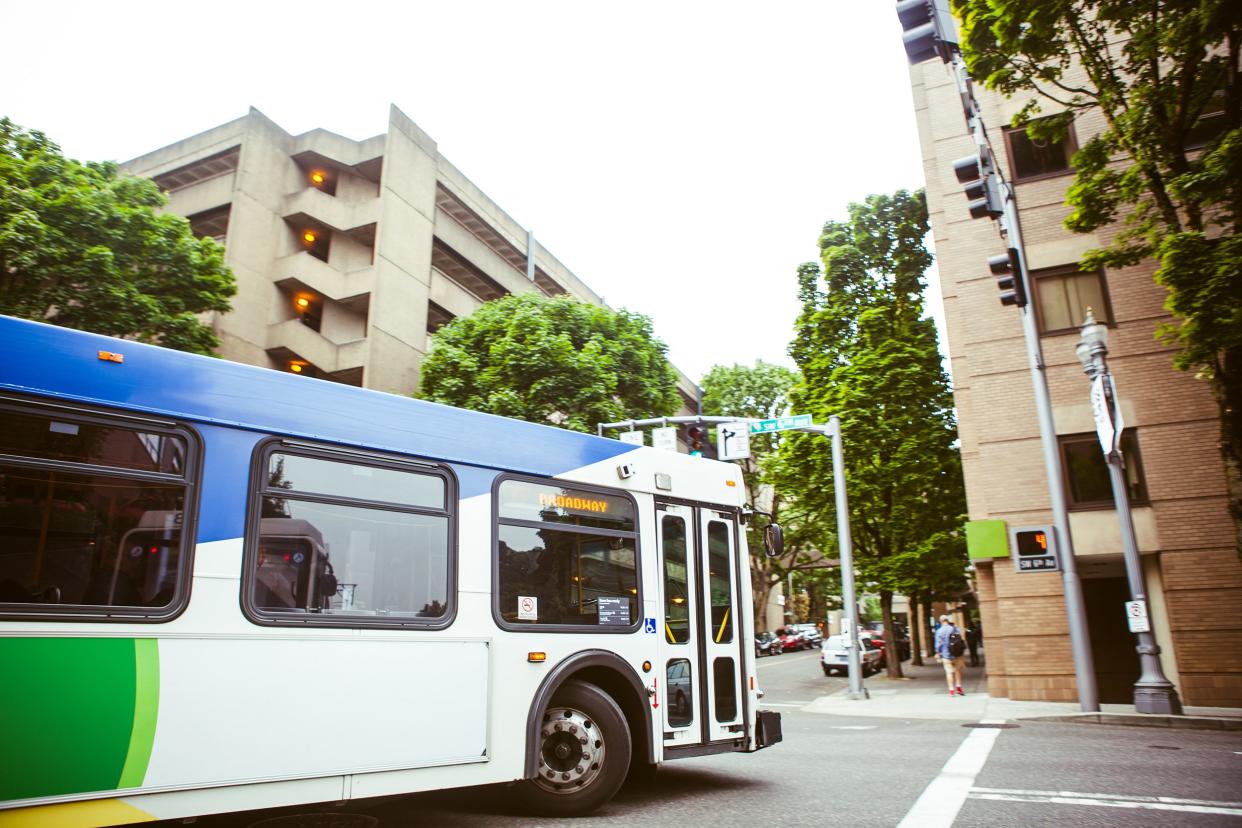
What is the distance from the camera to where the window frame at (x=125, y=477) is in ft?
12.3

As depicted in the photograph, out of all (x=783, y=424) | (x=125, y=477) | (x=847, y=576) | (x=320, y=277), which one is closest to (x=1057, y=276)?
(x=783, y=424)

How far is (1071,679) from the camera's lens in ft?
49.7

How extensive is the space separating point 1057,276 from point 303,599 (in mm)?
16985

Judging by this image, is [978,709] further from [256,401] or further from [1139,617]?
[256,401]

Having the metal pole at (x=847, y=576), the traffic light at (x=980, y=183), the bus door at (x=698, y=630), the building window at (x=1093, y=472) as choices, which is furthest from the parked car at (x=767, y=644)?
the bus door at (x=698, y=630)

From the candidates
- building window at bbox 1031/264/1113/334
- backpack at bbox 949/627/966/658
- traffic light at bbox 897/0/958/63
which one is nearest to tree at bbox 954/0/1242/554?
building window at bbox 1031/264/1113/334

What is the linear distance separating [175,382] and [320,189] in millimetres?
30157

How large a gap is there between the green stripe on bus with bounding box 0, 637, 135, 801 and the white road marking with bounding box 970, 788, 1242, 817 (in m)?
6.13

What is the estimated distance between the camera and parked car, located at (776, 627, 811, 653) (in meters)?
49.6

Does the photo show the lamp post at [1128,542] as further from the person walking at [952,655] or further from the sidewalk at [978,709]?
the person walking at [952,655]

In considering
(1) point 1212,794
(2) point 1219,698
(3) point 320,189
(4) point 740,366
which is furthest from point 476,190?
(1) point 1212,794

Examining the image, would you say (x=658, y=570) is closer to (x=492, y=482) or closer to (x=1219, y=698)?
(x=492, y=482)

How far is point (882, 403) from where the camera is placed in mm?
23516

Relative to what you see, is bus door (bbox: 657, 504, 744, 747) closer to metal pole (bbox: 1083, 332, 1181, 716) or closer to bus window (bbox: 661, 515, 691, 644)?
bus window (bbox: 661, 515, 691, 644)
